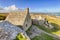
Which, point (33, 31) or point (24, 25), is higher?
point (24, 25)

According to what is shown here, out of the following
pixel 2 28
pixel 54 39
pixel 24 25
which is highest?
pixel 2 28

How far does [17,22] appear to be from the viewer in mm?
27391

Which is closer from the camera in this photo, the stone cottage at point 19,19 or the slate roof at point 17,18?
the stone cottage at point 19,19

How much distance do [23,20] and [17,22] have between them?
1.25 meters

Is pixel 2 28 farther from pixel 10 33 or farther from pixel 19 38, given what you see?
pixel 19 38

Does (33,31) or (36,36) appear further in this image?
(33,31)

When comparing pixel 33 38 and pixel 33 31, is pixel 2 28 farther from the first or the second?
pixel 33 31

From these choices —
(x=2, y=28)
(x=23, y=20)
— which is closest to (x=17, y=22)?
(x=23, y=20)

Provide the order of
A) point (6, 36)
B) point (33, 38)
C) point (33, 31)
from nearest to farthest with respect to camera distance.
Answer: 1. point (6, 36)
2. point (33, 38)
3. point (33, 31)

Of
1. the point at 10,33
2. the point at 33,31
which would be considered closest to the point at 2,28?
the point at 10,33

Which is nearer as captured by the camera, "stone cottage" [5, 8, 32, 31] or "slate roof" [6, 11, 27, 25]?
"stone cottage" [5, 8, 32, 31]

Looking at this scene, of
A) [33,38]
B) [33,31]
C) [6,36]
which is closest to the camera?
[6,36]

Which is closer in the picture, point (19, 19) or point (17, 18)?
point (19, 19)

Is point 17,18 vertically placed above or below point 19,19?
above
